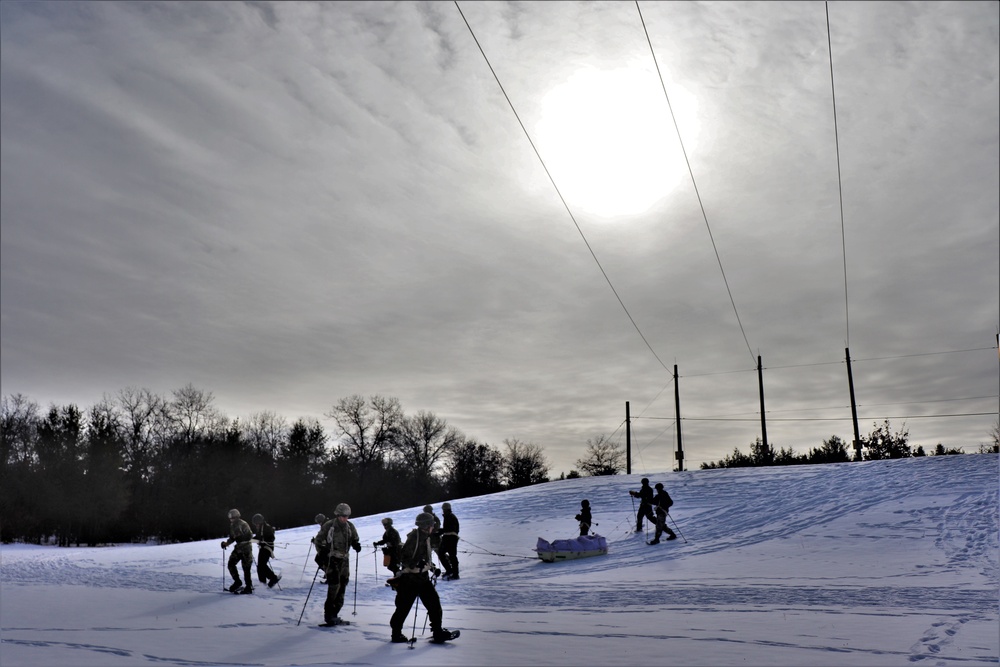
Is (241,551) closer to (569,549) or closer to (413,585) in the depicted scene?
(413,585)

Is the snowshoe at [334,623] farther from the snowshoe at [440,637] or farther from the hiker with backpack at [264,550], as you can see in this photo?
the hiker with backpack at [264,550]

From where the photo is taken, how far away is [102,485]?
172 ft

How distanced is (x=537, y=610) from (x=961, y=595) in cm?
804

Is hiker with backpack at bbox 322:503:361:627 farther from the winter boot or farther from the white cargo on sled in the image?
the white cargo on sled

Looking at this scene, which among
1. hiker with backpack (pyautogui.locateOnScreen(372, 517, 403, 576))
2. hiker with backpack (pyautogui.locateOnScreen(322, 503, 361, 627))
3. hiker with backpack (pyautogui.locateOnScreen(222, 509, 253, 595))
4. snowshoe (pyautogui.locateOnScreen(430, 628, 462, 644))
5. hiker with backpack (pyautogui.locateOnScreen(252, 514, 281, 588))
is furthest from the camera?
hiker with backpack (pyautogui.locateOnScreen(252, 514, 281, 588))

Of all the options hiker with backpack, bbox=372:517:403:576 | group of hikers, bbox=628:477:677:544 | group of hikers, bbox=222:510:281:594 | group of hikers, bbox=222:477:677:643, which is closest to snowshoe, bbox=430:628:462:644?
group of hikers, bbox=222:477:677:643

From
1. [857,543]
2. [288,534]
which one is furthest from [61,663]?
[288,534]

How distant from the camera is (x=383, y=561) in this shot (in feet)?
41.7

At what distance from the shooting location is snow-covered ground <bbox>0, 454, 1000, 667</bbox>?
9.94 meters

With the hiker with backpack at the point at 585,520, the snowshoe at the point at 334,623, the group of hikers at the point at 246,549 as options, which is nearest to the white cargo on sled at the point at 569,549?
the hiker with backpack at the point at 585,520

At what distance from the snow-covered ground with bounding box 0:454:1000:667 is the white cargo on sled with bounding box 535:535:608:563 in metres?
0.47

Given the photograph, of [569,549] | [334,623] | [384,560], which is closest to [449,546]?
[569,549]

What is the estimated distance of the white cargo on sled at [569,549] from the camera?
2325 centimetres

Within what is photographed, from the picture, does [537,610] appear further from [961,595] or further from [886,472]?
[886,472]
